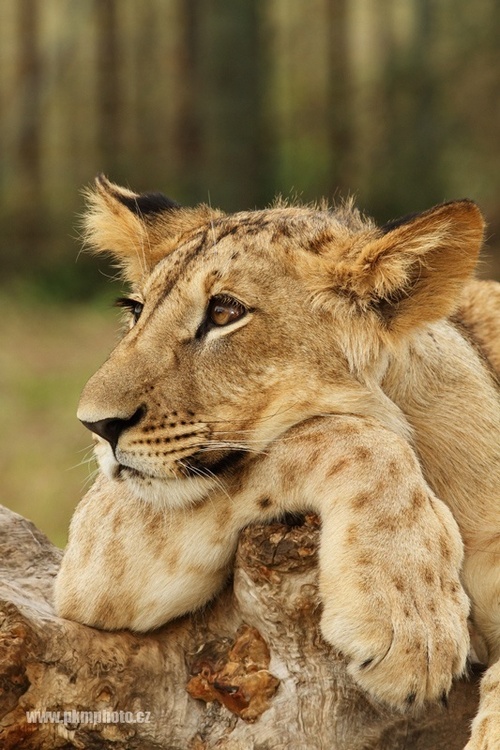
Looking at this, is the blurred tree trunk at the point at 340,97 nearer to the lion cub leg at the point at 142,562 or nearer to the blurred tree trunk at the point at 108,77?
the blurred tree trunk at the point at 108,77

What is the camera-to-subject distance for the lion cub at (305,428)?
2953 mm

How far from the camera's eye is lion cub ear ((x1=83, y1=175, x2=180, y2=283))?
13.2 ft

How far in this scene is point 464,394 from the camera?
3.55 m

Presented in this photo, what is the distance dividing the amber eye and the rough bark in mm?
619

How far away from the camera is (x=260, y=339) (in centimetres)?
332

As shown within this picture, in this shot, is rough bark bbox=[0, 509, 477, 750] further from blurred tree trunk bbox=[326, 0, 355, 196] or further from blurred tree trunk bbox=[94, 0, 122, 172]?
blurred tree trunk bbox=[94, 0, 122, 172]

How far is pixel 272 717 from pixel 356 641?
1.42ft

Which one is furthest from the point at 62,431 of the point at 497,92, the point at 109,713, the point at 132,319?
the point at 497,92

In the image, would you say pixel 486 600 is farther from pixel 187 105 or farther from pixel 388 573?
pixel 187 105

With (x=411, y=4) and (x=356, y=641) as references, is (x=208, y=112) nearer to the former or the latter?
(x=411, y=4)

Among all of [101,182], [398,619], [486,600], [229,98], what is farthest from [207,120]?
[398,619]

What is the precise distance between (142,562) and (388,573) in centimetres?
78

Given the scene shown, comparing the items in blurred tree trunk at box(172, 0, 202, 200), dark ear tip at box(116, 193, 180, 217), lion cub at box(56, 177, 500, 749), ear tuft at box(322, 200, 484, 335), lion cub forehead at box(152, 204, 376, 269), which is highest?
blurred tree trunk at box(172, 0, 202, 200)

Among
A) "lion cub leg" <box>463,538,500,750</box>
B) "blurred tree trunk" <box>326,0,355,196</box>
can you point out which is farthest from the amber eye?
"blurred tree trunk" <box>326,0,355,196</box>
